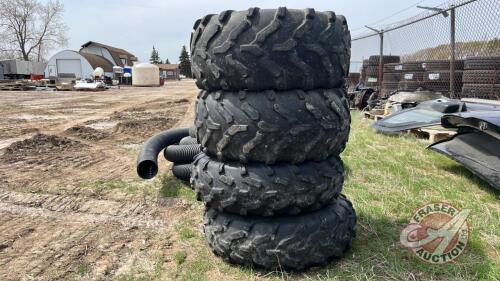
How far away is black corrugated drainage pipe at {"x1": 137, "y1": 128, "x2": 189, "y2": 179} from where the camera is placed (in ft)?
12.3

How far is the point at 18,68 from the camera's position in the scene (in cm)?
4609

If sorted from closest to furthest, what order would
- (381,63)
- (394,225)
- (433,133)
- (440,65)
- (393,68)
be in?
(394,225) → (433,133) → (440,65) → (393,68) → (381,63)

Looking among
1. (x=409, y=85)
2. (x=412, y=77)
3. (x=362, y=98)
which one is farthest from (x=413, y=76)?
(x=362, y=98)

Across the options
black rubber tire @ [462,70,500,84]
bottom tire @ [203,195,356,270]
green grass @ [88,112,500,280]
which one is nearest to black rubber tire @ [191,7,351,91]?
bottom tire @ [203,195,356,270]

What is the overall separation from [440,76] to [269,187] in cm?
891

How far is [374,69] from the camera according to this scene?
43.2 feet

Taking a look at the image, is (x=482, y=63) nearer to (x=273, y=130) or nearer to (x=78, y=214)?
(x=273, y=130)

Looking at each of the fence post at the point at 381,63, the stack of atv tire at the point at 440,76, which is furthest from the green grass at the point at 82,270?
the fence post at the point at 381,63

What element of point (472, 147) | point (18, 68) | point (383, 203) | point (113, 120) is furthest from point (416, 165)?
point (18, 68)

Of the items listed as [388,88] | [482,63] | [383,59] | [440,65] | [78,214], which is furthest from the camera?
[383,59]

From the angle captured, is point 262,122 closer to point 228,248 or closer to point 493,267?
point 228,248

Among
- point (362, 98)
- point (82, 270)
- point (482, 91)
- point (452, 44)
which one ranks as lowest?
point (82, 270)

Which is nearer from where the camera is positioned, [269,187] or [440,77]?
[269,187]

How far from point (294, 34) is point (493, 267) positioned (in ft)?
5.67
